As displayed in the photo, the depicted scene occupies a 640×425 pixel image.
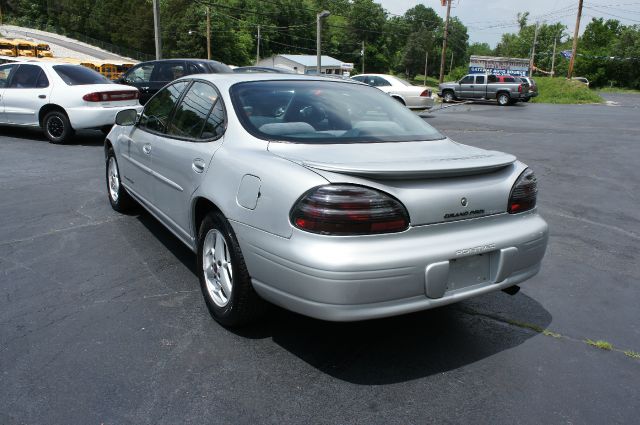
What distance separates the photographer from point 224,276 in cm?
324

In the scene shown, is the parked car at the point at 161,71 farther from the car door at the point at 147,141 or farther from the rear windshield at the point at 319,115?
the rear windshield at the point at 319,115

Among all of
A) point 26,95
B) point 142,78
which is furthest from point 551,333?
point 142,78

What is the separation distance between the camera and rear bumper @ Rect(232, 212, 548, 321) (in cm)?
250

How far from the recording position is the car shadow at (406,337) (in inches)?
114

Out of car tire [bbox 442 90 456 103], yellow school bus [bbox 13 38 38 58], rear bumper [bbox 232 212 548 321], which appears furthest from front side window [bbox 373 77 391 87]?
yellow school bus [bbox 13 38 38 58]

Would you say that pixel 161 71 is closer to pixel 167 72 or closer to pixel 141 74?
pixel 167 72

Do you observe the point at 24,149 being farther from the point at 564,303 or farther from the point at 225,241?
the point at 564,303

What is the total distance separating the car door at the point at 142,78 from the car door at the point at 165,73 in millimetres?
96

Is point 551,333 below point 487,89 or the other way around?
below

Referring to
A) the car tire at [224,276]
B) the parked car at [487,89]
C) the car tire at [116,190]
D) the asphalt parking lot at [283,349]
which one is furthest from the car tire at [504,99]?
the car tire at [224,276]

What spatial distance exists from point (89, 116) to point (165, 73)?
3.84 m

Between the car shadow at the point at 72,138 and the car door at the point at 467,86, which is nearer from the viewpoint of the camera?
the car shadow at the point at 72,138

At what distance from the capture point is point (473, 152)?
3297mm

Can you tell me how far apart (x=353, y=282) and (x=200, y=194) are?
Result: 1.30 meters
